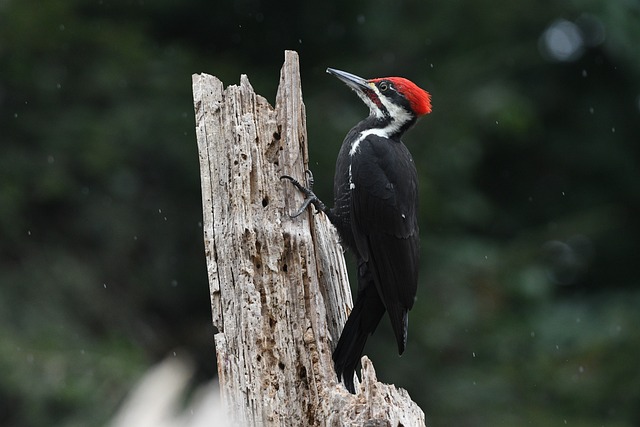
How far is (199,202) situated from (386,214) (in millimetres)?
3196

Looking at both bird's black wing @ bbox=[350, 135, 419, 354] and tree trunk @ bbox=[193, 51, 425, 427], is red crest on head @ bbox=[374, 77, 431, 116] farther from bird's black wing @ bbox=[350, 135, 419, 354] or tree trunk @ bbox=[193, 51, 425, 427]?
tree trunk @ bbox=[193, 51, 425, 427]

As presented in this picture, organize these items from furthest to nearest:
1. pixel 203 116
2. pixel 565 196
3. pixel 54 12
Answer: pixel 565 196, pixel 54 12, pixel 203 116

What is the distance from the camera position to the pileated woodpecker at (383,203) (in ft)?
12.5

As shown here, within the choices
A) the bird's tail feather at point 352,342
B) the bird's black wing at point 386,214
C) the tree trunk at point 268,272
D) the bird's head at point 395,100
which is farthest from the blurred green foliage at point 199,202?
the tree trunk at point 268,272

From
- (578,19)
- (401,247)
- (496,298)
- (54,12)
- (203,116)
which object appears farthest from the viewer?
(578,19)

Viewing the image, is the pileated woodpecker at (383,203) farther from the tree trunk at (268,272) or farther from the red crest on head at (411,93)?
the tree trunk at (268,272)

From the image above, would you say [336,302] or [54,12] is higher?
[54,12]

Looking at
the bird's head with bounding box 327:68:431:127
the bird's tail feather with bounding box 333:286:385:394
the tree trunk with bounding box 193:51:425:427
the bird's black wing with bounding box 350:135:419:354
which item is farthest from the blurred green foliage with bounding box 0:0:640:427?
the tree trunk with bounding box 193:51:425:427

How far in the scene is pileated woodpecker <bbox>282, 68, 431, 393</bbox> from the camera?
380cm

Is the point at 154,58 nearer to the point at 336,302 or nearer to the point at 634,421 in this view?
the point at 336,302

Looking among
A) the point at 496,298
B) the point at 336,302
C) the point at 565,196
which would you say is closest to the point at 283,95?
the point at 336,302

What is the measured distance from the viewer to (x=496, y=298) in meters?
7.50

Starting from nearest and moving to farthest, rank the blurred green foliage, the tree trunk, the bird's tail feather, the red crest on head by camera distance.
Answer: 1. the tree trunk
2. the bird's tail feather
3. the red crest on head
4. the blurred green foliage

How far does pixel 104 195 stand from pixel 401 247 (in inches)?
134
